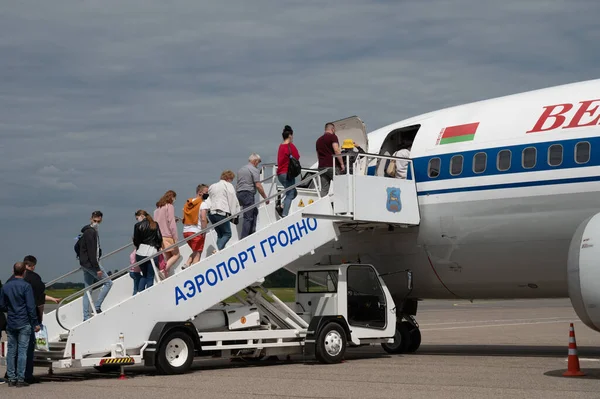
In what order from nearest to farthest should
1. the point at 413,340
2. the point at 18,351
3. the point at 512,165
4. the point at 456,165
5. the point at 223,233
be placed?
1. the point at 18,351
2. the point at 512,165
3. the point at 223,233
4. the point at 456,165
5. the point at 413,340

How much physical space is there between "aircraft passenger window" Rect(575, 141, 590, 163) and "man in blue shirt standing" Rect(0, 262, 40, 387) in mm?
10736

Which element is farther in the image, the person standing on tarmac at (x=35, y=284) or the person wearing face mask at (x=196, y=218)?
the person wearing face mask at (x=196, y=218)

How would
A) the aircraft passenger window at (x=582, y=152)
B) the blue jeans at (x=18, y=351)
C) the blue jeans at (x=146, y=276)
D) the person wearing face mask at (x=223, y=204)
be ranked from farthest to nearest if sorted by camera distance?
the person wearing face mask at (x=223, y=204) → the blue jeans at (x=146, y=276) → the aircraft passenger window at (x=582, y=152) → the blue jeans at (x=18, y=351)

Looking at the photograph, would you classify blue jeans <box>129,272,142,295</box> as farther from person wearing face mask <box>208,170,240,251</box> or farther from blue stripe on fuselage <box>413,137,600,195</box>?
blue stripe on fuselage <box>413,137,600,195</box>

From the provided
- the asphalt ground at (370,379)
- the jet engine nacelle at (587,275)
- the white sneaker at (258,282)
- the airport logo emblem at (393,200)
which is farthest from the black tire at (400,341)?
the jet engine nacelle at (587,275)

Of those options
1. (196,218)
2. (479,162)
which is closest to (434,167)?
(479,162)

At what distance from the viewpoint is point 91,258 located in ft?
60.0

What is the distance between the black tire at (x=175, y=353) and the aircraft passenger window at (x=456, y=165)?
681 centimetres

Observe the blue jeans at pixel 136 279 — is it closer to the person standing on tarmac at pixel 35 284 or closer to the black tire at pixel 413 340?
the person standing on tarmac at pixel 35 284

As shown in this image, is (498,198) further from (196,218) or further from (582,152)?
→ (196,218)

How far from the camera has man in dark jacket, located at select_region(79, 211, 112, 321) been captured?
1828cm

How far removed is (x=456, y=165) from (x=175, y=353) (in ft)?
24.1

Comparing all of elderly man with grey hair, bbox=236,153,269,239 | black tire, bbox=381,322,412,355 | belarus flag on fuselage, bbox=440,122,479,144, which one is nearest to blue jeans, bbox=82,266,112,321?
elderly man with grey hair, bbox=236,153,269,239

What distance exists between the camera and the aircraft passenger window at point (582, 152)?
17344 mm
